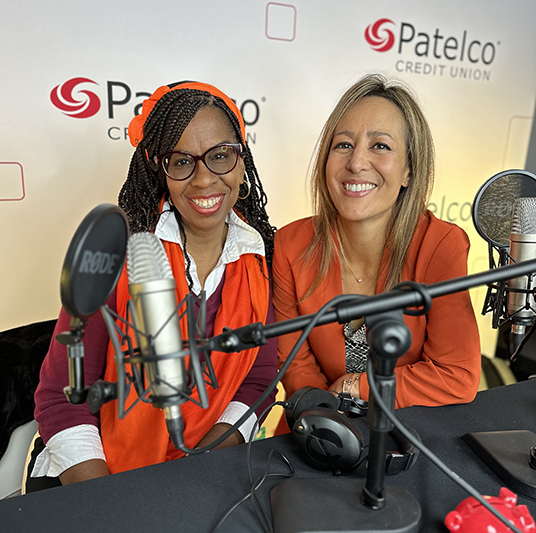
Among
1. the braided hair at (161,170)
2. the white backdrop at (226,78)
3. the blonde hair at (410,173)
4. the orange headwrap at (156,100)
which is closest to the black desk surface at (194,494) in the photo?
the blonde hair at (410,173)

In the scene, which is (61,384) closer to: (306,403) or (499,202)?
(306,403)

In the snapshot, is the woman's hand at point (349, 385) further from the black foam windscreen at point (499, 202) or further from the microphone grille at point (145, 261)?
the microphone grille at point (145, 261)

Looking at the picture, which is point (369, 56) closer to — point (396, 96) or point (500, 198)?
point (396, 96)

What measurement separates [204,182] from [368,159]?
0.43 m

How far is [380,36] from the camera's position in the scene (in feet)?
7.63

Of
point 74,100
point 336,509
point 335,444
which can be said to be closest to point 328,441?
point 335,444

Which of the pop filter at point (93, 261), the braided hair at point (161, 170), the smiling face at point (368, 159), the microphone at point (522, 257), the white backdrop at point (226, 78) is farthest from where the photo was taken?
the white backdrop at point (226, 78)

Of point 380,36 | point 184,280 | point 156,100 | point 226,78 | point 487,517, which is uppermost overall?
point 380,36

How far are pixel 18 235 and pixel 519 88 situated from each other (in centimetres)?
257

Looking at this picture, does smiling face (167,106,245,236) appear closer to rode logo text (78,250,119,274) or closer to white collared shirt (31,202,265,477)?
white collared shirt (31,202,265,477)

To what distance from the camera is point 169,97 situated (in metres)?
1.25

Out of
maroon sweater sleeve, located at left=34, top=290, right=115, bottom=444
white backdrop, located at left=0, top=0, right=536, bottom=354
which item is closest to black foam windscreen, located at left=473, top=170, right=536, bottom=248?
maroon sweater sleeve, located at left=34, top=290, right=115, bottom=444

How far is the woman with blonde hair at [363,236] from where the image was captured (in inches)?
51.1

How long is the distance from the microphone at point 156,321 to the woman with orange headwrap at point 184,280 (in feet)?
1.73
